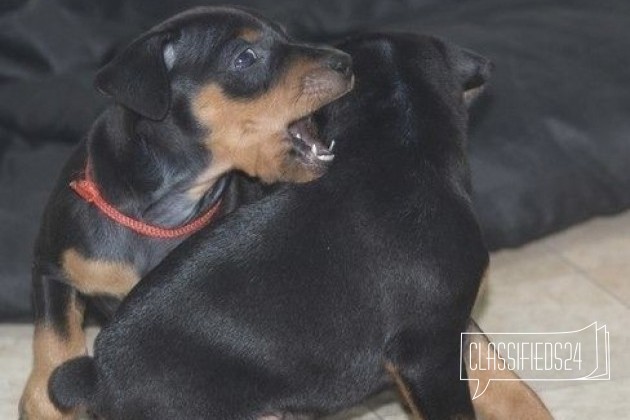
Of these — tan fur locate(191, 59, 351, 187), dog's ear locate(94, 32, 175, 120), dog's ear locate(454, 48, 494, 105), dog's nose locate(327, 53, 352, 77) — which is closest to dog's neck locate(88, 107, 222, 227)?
tan fur locate(191, 59, 351, 187)

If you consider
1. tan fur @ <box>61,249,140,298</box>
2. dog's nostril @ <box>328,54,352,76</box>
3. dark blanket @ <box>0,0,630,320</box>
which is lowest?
dark blanket @ <box>0,0,630,320</box>

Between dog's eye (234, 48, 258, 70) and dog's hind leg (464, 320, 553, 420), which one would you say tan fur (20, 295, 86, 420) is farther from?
dog's hind leg (464, 320, 553, 420)

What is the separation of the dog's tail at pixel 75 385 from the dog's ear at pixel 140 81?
641 mm

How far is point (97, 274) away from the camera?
370 centimetres

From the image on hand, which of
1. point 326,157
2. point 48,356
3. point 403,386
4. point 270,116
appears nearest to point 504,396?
point 403,386

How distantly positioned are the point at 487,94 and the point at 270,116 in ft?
5.61

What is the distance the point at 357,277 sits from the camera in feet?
10.8

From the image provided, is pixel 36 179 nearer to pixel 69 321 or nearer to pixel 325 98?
pixel 69 321

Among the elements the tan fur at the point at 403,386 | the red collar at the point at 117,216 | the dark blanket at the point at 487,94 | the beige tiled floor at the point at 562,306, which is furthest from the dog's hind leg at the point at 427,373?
the dark blanket at the point at 487,94

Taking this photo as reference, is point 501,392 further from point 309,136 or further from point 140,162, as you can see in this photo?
point 140,162

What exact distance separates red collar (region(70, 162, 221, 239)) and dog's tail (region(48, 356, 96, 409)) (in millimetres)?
473

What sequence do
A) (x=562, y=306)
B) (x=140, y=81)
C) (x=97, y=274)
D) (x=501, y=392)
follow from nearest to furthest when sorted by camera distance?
(x=140, y=81)
(x=97, y=274)
(x=501, y=392)
(x=562, y=306)

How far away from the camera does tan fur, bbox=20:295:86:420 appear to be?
3748 mm

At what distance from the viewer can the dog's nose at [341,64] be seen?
11.2 ft
